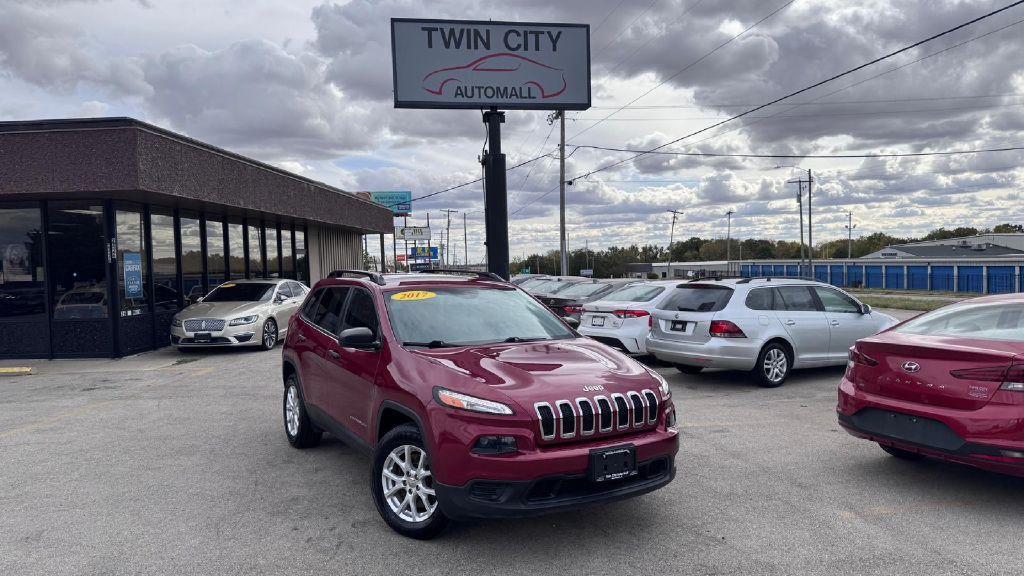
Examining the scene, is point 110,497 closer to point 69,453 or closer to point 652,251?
point 69,453

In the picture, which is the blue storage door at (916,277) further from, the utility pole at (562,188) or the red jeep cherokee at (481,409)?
the red jeep cherokee at (481,409)

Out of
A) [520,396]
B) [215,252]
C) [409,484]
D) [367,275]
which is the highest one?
[215,252]

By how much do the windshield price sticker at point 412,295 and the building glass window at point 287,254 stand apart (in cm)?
1964

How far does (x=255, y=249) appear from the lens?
70.6ft

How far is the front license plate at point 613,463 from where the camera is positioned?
383 centimetres

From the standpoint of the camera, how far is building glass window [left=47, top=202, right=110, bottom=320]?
534 inches

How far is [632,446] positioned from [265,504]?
8.77 feet

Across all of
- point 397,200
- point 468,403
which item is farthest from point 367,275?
point 397,200

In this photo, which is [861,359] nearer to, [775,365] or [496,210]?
[775,365]

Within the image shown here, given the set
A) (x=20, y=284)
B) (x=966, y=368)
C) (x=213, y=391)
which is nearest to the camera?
(x=966, y=368)

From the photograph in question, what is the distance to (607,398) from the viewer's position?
4035 mm

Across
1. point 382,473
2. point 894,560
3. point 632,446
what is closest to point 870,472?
point 894,560

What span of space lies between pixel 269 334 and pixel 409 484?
1143cm

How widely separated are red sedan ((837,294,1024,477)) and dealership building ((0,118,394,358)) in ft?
39.1
